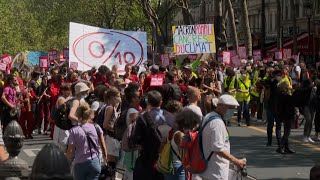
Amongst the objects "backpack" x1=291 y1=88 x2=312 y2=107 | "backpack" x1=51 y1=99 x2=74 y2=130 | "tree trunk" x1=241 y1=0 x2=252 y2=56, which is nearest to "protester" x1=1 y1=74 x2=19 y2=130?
"backpack" x1=291 y1=88 x2=312 y2=107

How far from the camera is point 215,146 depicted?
26.9 ft

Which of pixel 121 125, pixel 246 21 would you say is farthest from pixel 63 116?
pixel 246 21

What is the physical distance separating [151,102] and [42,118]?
1376 centimetres

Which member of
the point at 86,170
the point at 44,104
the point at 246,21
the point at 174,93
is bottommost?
the point at 86,170

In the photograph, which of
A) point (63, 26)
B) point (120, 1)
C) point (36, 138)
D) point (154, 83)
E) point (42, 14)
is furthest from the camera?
point (42, 14)

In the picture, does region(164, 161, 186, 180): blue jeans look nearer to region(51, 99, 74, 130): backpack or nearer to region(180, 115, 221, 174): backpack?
region(180, 115, 221, 174): backpack

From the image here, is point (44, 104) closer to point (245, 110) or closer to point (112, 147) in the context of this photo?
point (245, 110)

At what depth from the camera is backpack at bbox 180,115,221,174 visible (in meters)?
8.36

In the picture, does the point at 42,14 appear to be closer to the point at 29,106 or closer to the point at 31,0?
the point at 31,0

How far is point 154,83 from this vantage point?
16.9 meters

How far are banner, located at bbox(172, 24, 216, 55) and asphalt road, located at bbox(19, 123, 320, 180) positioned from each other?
938 cm

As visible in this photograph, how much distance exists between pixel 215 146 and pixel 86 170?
213 centimetres

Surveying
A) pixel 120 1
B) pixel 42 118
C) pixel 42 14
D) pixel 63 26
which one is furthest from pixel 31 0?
pixel 42 118

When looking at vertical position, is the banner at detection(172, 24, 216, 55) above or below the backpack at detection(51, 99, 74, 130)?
above
